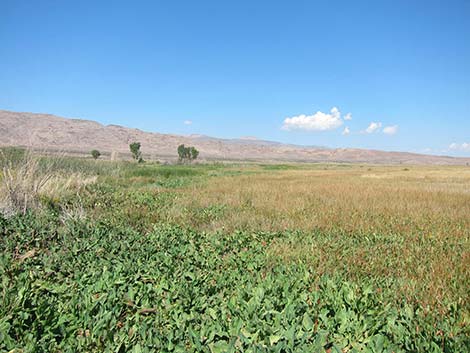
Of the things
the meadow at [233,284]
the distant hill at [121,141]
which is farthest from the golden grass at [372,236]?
→ the distant hill at [121,141]

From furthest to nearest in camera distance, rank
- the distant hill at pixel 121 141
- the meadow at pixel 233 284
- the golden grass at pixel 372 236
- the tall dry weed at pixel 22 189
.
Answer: the distant hill at pixel 121 141
the tall dry weed at pixel 22 189
the golden grass at pixel 372 236
the meadow at pixel 233 284

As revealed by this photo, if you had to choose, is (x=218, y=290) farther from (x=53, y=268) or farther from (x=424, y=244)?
(x=424, y=244)

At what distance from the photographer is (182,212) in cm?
736

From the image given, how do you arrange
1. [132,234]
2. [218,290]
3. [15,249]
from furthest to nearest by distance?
[132,234] → [15,249] → [218,290]

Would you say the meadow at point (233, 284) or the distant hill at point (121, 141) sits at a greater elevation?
the distant hill at point (121, 141)

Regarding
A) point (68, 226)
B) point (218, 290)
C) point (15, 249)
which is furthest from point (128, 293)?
point (68, 226)

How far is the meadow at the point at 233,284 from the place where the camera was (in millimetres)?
2264

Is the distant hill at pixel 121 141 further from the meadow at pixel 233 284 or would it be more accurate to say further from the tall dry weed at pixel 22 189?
the meadow at pixel 233 284

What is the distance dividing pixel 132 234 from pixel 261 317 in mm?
3296

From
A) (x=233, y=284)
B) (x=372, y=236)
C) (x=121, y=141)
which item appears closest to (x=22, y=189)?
(x=233, y=284)

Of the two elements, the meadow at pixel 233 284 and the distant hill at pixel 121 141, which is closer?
the meadow at pixel 233 284

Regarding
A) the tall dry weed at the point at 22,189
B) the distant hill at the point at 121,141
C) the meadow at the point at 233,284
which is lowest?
the meadow at the point at 233,284

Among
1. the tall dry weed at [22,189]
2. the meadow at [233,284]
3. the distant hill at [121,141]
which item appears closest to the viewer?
the meadow at [233,284]

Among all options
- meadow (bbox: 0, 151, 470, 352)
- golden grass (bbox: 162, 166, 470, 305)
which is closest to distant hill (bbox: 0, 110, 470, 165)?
golden grass (bbox: 162, 166, 470, 305)
